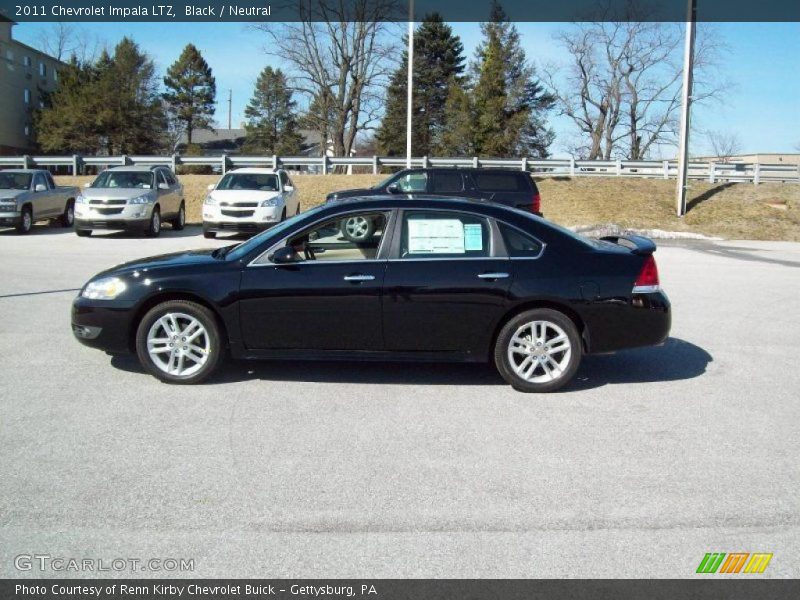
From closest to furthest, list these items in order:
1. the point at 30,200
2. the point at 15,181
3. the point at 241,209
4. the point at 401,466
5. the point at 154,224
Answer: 1. the point at 401,466
2. the point at 241,209
3. the point at 154,224
4. the point at 30,200
5. the point at 15,181

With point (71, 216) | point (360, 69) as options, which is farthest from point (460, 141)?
point (71, 216)

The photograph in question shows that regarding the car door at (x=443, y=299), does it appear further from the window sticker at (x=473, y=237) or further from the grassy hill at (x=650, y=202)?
the grassy hill at (x=650, y=202)

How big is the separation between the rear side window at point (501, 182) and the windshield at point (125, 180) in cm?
885

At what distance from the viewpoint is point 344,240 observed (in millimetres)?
6422

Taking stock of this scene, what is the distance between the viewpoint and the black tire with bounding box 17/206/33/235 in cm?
2000

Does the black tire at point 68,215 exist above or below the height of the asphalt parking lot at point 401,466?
above

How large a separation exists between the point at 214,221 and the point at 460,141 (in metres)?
35.1

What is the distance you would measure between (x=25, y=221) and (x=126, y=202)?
3.37m

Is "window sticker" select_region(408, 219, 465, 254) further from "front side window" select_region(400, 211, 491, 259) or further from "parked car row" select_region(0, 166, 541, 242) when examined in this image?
"parked car row" select_region(0, 166, 541, 242)

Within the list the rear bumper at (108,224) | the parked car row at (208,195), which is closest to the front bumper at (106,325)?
the parked car row at (208,195)

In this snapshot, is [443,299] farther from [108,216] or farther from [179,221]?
[179,221]

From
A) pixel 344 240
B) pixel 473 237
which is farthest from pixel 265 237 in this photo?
pixel 473 237

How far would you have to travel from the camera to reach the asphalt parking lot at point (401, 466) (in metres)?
3.58

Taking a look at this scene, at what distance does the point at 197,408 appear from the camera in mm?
5621
